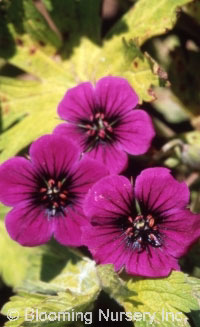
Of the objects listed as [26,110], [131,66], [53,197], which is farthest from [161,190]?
[26,110]

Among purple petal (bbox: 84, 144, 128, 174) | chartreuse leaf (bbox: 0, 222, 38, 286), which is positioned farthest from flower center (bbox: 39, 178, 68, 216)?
chartreuse leaf (bbox: 0, 222, 38, 286)

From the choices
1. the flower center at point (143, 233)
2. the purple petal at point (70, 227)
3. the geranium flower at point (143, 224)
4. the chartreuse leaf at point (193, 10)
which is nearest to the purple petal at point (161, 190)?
the geranium flower at point (143, 224)

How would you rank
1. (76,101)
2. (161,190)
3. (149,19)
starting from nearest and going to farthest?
(161,190)
(76,101)
(149,19)

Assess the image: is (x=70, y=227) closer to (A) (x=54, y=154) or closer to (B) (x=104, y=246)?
(B) (x=104, y=246)

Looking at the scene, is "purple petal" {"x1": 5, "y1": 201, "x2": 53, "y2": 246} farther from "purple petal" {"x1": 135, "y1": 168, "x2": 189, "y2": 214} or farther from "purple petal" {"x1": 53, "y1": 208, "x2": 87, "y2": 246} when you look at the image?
"purple petal" {"x1": 135, "y1": 168, "x2": 189, "y2": 214}

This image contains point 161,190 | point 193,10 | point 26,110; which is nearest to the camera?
point 161,190

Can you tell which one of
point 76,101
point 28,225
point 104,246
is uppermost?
point 76,101
